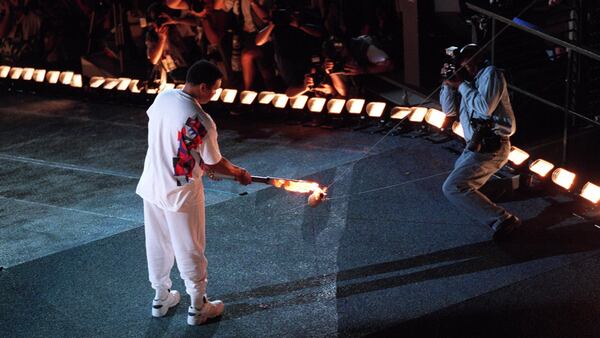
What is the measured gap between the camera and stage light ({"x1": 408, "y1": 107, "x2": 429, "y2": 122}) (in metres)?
9.73

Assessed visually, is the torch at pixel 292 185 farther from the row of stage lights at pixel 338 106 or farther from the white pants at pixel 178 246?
the row of stage lights at pixel 338 106

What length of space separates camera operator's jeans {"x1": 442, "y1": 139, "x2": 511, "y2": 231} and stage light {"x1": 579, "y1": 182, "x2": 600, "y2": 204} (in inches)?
37.7

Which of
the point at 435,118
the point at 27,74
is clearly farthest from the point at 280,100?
the point at 27,74

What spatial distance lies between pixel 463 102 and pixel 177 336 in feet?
10.2

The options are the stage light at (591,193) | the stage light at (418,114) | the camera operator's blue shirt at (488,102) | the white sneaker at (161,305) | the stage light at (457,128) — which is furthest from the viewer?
the stage light at (418,114)

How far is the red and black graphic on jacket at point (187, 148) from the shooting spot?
18.0ft

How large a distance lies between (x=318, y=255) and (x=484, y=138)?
1.69 m

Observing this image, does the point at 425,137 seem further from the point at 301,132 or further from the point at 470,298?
the point at 470,298

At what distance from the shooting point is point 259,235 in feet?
24.2

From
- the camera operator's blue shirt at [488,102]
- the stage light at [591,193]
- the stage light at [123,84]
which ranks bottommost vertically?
the stage light at [123,84]

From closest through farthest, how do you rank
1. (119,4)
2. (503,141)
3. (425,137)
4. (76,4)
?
1. (503,141)
2. (425,137)
3. (119,4)
4. (76,4)

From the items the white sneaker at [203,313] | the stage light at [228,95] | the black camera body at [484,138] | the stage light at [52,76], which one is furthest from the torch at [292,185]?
the stage light at [52,76]

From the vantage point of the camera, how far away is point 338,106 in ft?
34.6

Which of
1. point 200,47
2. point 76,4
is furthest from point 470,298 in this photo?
point 76,4
